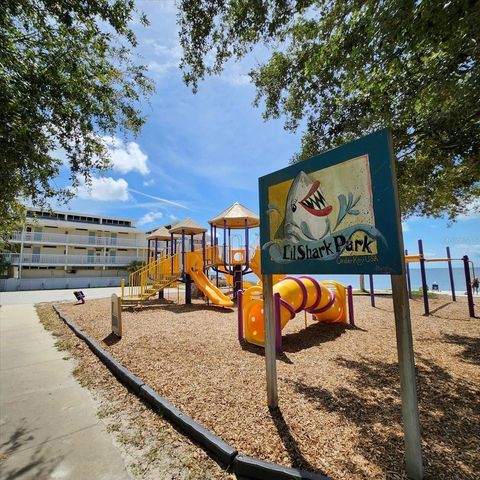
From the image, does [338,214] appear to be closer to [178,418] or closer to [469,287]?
[178,418]

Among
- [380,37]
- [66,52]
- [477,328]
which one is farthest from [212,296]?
[380,37]

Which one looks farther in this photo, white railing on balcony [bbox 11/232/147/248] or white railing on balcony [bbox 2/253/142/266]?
white railing on balcony [bbox 11/232/147/248]

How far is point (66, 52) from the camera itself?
5070 millimetres

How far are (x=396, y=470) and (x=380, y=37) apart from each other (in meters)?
5.34

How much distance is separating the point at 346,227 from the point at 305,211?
0.64 meters

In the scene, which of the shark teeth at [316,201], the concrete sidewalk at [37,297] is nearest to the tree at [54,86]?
the shark teeth at [316,201]

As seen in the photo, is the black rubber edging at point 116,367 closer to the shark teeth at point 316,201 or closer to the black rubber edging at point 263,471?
the black rubber edging at point 263,471

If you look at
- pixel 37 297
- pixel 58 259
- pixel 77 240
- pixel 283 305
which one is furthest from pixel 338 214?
pixel 77 240

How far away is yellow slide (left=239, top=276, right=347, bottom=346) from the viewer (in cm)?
735

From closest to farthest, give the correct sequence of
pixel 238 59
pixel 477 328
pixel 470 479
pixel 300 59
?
pixel 470 479
pixel 238 59
pixel 300 59
pixel 477 328

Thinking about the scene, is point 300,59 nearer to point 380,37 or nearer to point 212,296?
point 380,37

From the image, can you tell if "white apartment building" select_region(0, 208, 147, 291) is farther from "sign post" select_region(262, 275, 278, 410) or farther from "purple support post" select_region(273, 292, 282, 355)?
"sign post" select_region(262, 275, 278, 410)

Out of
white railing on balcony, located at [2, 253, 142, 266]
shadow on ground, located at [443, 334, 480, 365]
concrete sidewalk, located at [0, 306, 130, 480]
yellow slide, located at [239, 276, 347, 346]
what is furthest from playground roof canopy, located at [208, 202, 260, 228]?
white railing on balcony, located at [2, 253, 142, 266]

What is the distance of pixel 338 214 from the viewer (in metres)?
3.08
